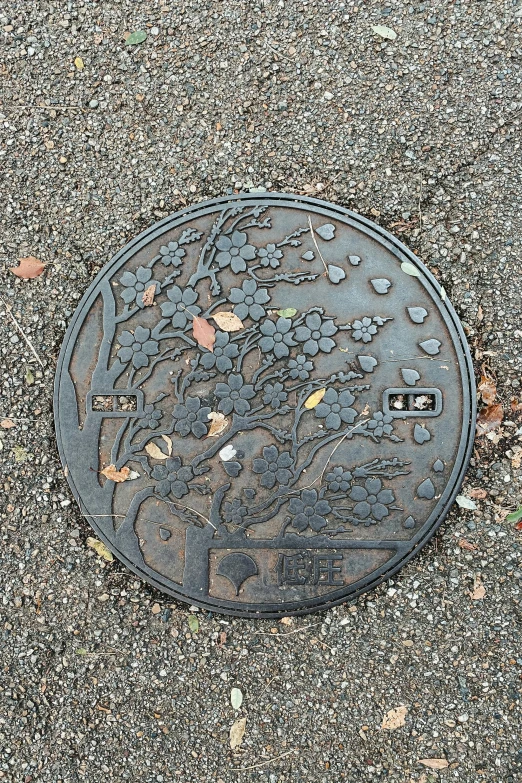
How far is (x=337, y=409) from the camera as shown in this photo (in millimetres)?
2248

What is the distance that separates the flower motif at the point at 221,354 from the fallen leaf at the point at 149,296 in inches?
12.3

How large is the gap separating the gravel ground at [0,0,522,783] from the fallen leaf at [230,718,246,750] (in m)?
0.02

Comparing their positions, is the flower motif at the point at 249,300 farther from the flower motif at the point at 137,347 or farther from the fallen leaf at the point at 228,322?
the flower motif at the point at 137,347

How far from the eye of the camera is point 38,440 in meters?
2.40

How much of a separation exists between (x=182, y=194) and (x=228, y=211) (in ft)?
0.76

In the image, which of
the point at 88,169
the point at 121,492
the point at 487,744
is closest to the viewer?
the point at 487,744

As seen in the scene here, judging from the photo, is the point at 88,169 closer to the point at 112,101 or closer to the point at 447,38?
the point at 112,101

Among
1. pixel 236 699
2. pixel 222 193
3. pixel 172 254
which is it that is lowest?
pixel 236 699

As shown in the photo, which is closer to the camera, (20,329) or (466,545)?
(466,545)

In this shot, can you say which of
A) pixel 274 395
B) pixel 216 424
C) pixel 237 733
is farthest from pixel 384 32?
pixel 237 733

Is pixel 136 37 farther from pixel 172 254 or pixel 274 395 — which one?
pixel 274 395

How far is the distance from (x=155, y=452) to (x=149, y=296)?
2.11ft

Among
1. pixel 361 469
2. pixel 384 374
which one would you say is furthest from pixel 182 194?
pixel 361 469

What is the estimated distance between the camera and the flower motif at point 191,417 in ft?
7.44
